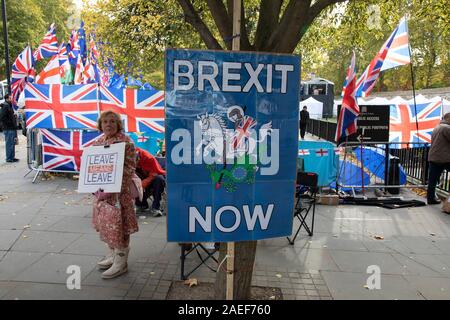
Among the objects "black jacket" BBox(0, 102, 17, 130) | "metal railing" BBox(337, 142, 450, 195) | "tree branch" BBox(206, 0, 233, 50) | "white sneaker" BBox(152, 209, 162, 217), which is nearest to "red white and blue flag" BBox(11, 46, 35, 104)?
"black jacket" BBox(0, 102, 17, 130)

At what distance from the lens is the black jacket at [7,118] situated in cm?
1184

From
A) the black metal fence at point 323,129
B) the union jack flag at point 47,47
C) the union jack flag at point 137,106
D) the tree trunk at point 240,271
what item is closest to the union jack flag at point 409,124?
the black metal fence at point 323,129

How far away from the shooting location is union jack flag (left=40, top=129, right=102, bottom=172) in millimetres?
9219

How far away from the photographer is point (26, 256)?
488cm

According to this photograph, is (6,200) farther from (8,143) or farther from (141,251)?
(8,143)

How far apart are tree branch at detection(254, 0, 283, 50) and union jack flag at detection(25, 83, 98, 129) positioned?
687cm

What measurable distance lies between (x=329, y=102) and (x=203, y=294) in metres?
38.5

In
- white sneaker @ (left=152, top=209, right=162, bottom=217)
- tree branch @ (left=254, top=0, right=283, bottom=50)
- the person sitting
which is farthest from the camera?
white sneaker @ (left=152, top=209, right=162, bottom=217)

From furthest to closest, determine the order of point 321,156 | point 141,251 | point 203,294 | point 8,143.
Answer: point 8,143 → point 321,156 → point 141,251 → point 203,294

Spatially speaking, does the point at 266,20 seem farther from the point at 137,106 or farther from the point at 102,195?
the point at 137,106

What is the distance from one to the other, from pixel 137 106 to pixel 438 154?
22.2 feet

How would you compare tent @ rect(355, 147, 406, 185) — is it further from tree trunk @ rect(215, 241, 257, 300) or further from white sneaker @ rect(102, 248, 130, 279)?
white sneaker @ rect(102, 248, 130, 279)

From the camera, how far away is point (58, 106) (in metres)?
9.59
